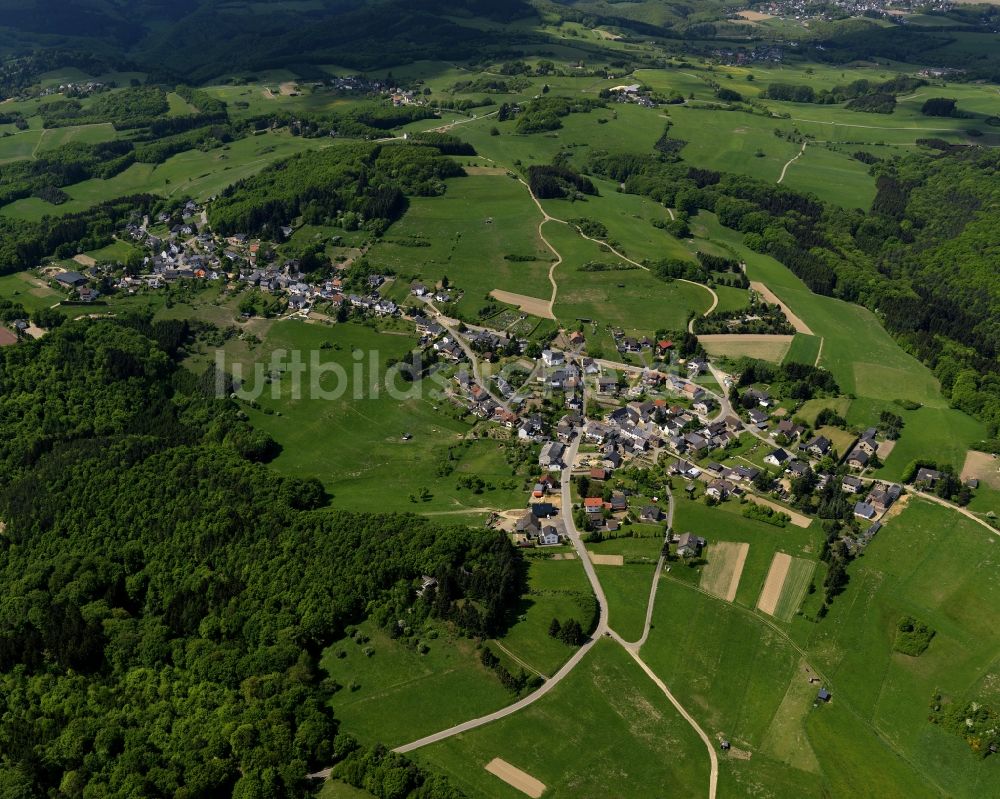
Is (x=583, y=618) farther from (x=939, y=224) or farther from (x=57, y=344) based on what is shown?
(x=939, y=224)

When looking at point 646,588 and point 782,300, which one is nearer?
point 646,588

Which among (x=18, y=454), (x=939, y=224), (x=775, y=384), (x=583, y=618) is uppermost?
(x=939, y=224)

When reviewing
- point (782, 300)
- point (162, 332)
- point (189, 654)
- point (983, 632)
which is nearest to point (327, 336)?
point (162, 332)

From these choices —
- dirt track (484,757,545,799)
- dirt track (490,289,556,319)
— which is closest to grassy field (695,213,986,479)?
dirt track (490,289,556,319)

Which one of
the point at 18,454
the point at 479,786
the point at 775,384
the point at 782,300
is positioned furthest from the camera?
the point at 782,300

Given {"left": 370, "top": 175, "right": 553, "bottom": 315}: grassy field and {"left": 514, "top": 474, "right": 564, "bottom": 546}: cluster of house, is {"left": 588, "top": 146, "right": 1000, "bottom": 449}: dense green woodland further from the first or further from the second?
{"left": 514, "top": 474, "right": 564, "bottom": 546}: cluster of house

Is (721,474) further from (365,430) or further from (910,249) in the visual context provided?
(910,249)

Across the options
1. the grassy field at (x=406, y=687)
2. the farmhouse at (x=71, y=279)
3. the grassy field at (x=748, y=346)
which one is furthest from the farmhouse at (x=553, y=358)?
the farmhouse at (x=71, y=279)

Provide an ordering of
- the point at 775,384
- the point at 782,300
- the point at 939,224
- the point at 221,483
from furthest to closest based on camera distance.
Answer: the point at 939,224, the point at 782,300, the point at 775,384, the point at 221,483
